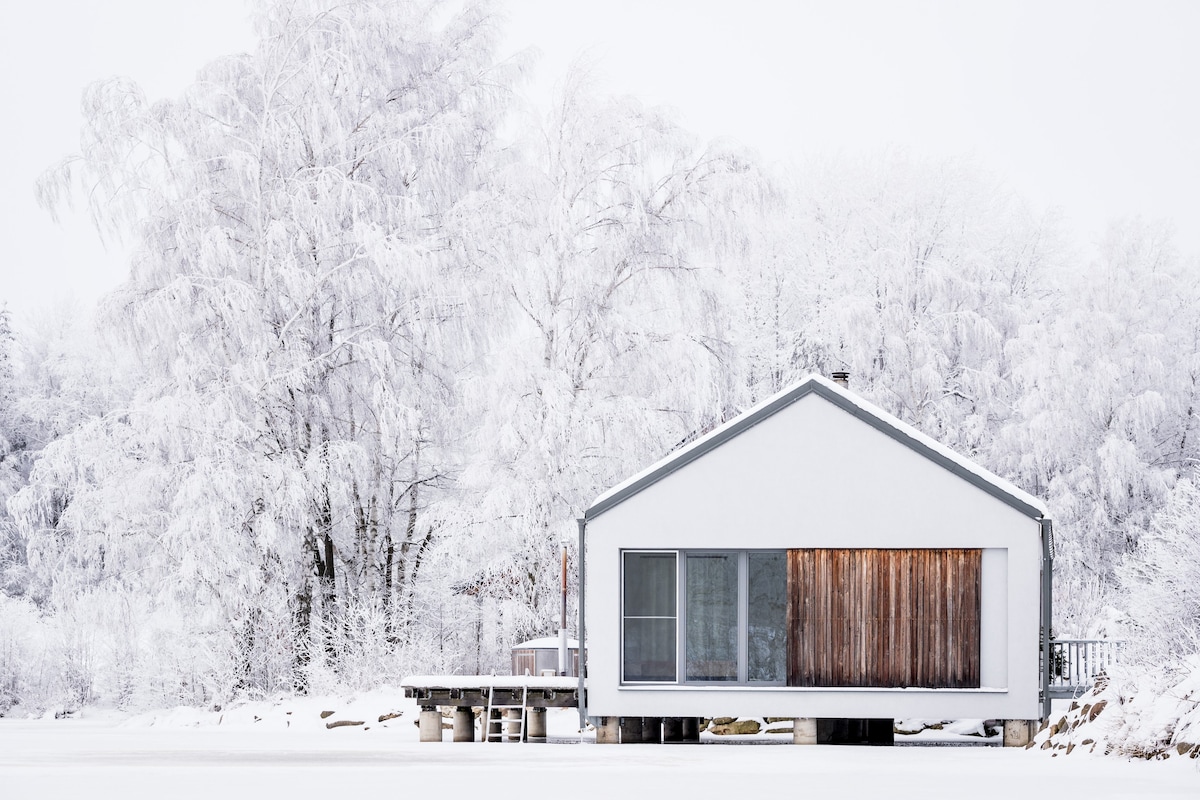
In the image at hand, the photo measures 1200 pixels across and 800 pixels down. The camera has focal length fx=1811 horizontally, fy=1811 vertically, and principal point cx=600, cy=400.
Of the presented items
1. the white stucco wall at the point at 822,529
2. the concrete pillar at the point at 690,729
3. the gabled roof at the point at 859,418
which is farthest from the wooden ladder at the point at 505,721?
the gabled roof at the point at 859,418

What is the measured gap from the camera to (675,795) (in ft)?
47.3

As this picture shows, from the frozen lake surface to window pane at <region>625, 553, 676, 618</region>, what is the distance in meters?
1.63

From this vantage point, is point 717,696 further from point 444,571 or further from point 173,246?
point 173,246

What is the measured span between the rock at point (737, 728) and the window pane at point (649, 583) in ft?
12.5

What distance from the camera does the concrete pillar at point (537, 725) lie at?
23406mm

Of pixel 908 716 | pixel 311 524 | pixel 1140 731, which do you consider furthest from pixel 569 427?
pixel 1140 731

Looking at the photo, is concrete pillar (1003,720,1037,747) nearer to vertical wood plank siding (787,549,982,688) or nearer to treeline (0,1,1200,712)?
vertical wood plank siding (787,549,982,688)

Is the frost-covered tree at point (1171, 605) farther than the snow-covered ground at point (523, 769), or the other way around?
the frost-covered tree at point (1171, 605)

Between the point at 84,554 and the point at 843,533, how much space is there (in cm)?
1247

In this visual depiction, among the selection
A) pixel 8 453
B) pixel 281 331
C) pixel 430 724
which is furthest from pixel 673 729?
pixel 8 453

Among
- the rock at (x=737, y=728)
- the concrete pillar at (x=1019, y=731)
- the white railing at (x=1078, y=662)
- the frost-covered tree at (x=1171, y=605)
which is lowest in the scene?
the rock at (x=737, y=728)

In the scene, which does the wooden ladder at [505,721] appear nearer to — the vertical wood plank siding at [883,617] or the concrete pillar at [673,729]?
the concrete pillar at [673,729]

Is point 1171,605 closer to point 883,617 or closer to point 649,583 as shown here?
point 883,617

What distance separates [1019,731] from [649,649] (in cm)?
429
